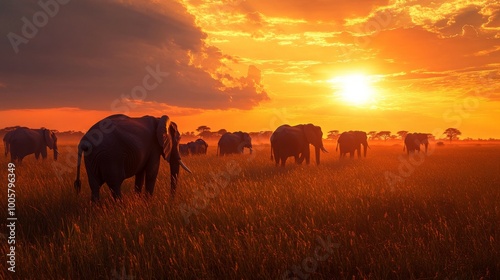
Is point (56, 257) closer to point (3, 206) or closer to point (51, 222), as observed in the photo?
point (51, 222)

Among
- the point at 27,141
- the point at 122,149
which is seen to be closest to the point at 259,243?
the point at 122,149

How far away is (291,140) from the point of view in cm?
1636

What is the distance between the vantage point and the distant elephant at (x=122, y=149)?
645 cm

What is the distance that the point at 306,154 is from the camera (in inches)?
698

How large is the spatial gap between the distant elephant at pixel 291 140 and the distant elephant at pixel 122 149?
909 centimetres

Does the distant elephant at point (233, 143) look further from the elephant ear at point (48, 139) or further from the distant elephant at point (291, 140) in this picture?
the elephant ear at point (48, 139)

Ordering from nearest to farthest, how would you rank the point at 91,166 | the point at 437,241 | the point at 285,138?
the point at 437,241
the point at 91,166
the point at 285,138

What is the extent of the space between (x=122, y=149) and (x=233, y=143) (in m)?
22.3

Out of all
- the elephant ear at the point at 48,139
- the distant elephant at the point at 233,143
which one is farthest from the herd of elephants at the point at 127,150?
the distant elephant at the point at 233,143

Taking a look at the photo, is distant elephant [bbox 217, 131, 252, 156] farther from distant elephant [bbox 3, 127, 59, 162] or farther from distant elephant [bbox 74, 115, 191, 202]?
distant elephant [bbox 74, 115, 191, 202]

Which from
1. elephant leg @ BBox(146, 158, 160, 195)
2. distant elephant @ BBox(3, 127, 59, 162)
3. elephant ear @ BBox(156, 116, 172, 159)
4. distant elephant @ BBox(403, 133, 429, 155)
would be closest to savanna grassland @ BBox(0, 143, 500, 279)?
elephant leg @ BBox(146, 158, 160, 195)

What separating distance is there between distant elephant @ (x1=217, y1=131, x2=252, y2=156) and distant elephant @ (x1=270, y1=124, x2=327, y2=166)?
11.2 m

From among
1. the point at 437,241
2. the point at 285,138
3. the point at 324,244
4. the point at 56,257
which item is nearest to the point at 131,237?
the point at 56,257

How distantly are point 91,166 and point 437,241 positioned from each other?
5962 millimetres
